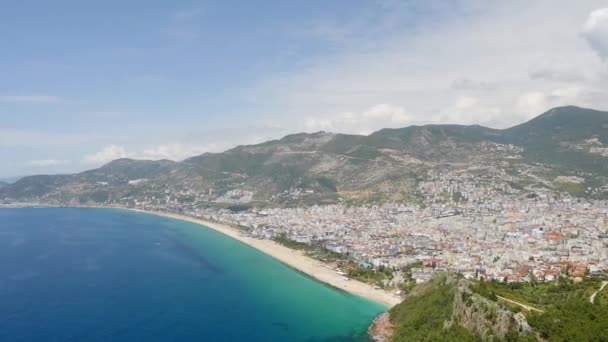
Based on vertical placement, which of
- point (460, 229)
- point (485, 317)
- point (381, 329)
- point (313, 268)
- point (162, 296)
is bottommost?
point (381, 329)

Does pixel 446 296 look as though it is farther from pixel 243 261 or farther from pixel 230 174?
pixel 230 174

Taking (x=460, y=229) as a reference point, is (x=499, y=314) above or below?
above

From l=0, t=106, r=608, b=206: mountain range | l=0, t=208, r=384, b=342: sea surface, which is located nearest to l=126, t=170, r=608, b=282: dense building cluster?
l=0, t=106, r=608, b=206: mountain range

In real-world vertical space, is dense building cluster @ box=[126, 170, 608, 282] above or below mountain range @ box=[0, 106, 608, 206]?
below

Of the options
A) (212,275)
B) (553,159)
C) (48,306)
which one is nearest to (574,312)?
(212,275)

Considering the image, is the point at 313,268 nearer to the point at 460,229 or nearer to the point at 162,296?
the point at 162,296

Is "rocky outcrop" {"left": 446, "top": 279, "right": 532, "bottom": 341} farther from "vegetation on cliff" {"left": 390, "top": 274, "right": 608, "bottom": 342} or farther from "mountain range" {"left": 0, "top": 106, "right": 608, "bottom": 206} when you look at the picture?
"mountain range" {"left": 0, "top": 106, "right": 608, "bottom": 206}

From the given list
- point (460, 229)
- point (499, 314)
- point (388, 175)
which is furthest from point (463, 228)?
point (499, 314)
